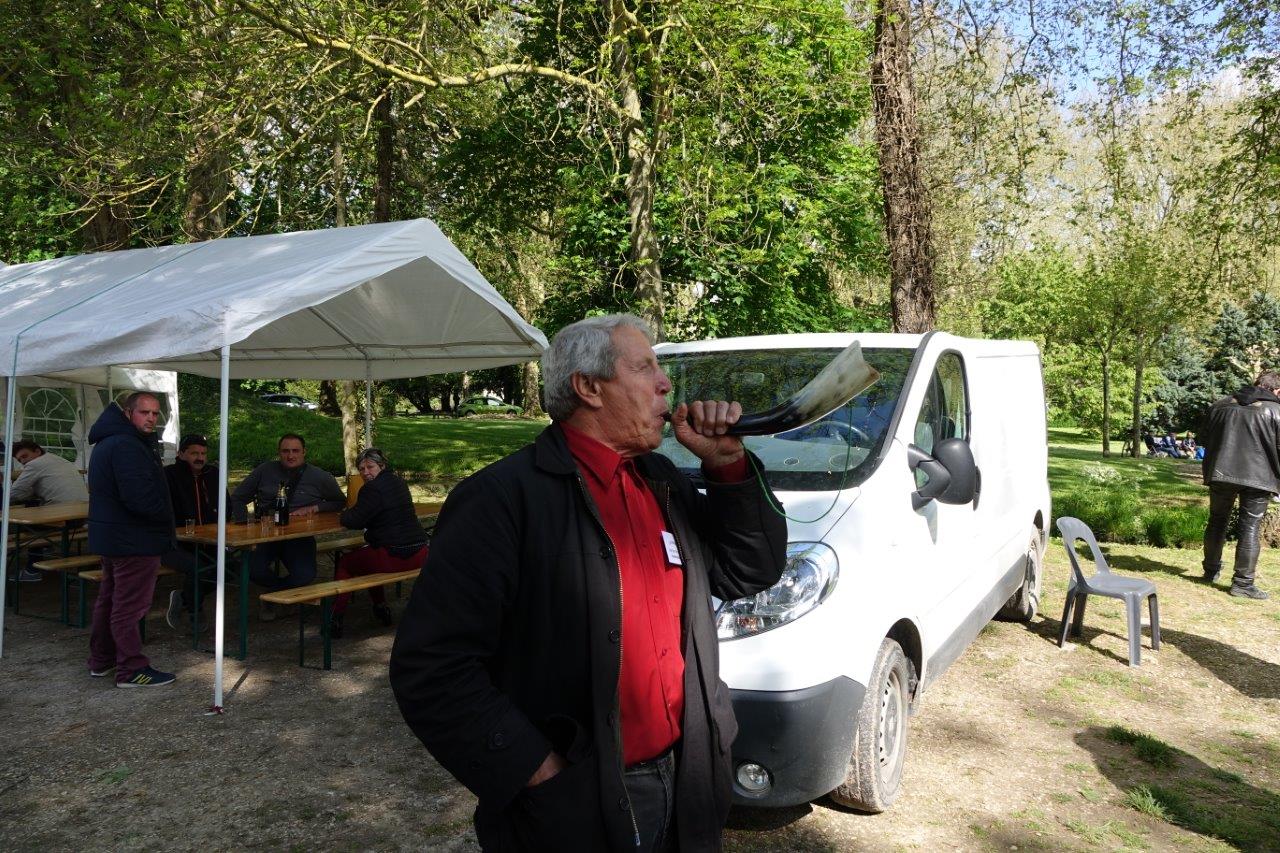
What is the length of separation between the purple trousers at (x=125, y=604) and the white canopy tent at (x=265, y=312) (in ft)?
2.25

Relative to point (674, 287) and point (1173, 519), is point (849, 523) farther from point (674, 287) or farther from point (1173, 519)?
point (674, 287)

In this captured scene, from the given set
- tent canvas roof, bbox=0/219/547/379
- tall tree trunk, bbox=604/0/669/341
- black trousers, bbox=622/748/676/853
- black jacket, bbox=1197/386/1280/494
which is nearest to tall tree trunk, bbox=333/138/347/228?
tall tree trunk, bbox=604/0/669/341

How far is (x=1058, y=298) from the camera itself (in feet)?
105

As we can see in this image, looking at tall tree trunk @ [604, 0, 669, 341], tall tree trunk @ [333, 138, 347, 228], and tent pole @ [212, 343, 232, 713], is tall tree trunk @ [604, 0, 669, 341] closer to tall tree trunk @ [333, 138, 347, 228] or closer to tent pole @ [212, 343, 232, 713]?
tall tree trunk @ [333, 138, 347, 228]

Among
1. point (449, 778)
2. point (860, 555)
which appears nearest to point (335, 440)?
point (449, 778)

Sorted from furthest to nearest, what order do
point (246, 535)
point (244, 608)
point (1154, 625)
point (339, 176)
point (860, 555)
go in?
point (339, 176), point (246, 535), point (1154, 625), point (244, 608), point (860, 555)

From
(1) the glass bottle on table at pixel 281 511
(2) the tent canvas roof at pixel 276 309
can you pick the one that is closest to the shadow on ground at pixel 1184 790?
(2) the tent canvas roof at pixel 276 309

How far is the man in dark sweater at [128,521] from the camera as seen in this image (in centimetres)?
582

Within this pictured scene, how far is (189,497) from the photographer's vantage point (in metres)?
8.24

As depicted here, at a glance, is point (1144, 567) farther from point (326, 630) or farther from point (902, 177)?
point (326, 630)

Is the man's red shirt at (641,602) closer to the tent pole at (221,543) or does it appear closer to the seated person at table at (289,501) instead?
the tent pole at (221,543)

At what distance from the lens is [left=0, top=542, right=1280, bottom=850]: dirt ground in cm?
403

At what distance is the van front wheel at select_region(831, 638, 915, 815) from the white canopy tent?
3.68m

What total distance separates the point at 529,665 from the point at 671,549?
404 millimetres
